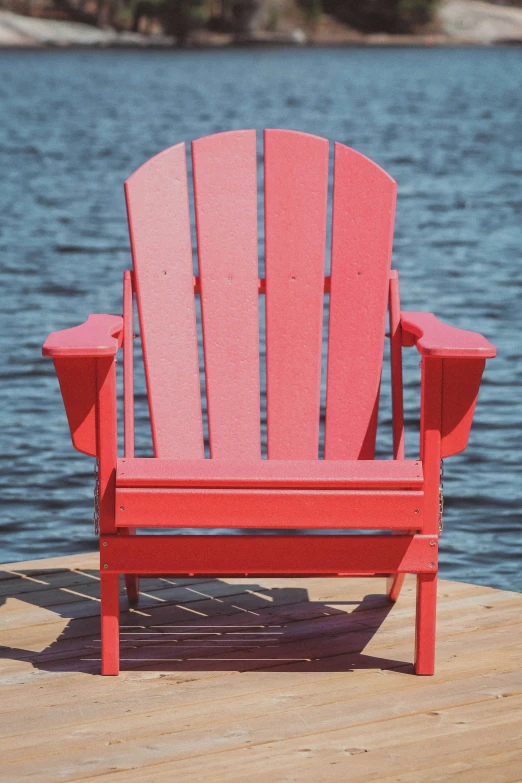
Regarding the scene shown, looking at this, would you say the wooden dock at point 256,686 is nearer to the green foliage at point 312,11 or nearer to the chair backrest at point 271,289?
the chair backrest at point 271,289

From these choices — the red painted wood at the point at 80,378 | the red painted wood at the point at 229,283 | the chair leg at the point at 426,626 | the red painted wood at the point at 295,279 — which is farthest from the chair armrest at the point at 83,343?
the chair leg at the point at 426,626

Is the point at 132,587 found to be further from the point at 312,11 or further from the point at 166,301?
the point at 312,11

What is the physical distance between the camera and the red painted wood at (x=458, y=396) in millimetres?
2312

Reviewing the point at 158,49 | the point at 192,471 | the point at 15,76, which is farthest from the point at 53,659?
the point at 158,49

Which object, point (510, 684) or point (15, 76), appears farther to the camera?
point (15, 76)

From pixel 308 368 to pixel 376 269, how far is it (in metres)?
0.27

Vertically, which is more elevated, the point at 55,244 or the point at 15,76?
the point at 55,244

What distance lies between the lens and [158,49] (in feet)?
234

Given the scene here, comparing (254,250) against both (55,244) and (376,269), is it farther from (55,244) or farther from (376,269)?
(55,244)

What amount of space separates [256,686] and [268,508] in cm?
33

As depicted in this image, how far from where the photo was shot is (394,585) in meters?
2.74

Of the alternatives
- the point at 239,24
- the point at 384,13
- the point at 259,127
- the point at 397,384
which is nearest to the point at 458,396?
the point at 397,384

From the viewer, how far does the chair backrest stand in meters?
2.77

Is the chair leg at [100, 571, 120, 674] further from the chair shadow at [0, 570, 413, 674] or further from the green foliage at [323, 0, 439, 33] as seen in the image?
the green foliage at [323, 0, 439, 33]
